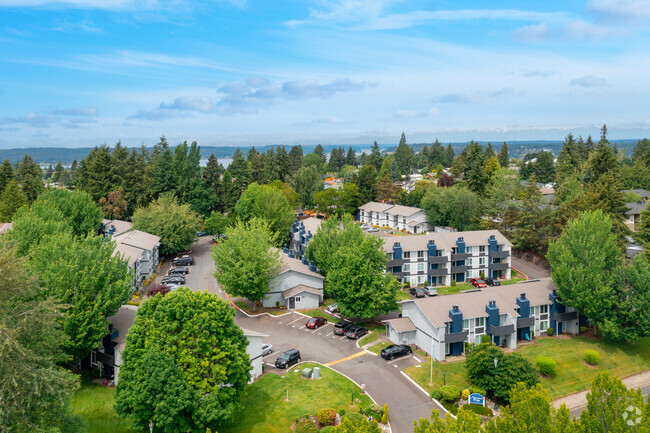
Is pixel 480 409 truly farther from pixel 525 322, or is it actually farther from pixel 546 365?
pixel 525 322

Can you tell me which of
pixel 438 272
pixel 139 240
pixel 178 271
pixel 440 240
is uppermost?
pixel 139 240

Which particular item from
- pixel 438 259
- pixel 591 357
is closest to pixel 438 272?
pixel 438 259

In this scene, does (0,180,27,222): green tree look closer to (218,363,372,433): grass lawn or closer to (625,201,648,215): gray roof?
(218,363,372,433): grass lawn

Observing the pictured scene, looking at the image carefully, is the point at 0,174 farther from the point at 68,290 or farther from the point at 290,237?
the point at 68,290

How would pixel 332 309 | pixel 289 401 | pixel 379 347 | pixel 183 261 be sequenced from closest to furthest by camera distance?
pixel 289 401 → pixel 379 347 → pixel 332 309 → pixel 183 261

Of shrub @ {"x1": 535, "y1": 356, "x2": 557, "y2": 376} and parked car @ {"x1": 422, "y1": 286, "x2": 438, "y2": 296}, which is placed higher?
parked car @ {"x1": 422, "y1": 286, "x2": 438, "y2": 296}

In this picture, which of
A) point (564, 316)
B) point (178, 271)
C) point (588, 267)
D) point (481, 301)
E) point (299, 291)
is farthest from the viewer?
point (178, 271)

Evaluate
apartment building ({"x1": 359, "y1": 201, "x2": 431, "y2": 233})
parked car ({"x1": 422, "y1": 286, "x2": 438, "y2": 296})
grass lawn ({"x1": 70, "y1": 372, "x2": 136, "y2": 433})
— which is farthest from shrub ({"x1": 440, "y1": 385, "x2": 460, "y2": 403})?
apartment building ({"x1": 359, "y1": 201, "x2": 431, "y2": 233})
